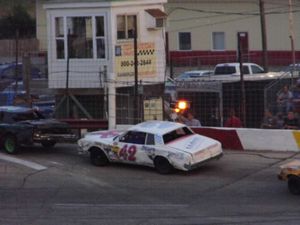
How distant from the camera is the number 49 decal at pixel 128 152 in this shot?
18562 mm

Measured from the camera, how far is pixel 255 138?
21.2 meters

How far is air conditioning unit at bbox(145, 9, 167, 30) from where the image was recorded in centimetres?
2717

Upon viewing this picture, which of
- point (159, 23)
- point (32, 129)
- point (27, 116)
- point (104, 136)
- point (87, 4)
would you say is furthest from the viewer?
point (159, 23)

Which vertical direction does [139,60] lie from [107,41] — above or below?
below

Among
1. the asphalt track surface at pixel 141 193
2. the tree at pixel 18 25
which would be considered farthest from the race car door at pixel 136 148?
the tree at pixel 18 25

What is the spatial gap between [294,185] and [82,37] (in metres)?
13.2

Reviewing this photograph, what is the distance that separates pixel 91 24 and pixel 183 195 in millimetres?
12333

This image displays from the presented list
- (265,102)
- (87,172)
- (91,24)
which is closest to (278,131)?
(265,102)

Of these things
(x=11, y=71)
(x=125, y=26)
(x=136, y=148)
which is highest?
(x=125, y=26)

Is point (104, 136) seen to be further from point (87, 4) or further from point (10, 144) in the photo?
point (87, 4)

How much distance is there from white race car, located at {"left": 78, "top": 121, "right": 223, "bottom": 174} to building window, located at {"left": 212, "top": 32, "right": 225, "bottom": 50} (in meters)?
35.7

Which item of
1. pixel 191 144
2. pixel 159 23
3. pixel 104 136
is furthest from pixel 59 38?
pixel 191 144

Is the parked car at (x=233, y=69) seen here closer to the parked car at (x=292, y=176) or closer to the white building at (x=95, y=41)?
the white building at (x=95, y=41)

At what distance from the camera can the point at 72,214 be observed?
13.7 metres
